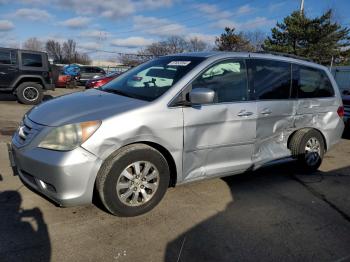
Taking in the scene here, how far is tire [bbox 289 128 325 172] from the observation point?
484 cm

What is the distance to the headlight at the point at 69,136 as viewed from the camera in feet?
10.2

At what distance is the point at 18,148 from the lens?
338 cm

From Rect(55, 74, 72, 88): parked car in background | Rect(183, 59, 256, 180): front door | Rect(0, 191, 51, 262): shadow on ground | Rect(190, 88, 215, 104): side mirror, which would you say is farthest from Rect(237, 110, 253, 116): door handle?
Rect(55, 74, 72, 88): parked car in background

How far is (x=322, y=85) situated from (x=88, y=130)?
373 centimetres

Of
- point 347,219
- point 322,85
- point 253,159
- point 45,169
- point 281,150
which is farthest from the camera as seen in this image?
point 322,85

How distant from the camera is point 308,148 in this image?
5035 millimetres

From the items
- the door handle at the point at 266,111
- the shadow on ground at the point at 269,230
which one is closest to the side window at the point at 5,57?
the shadow on ground at the point at 269,230

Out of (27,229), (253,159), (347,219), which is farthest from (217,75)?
(27,229)

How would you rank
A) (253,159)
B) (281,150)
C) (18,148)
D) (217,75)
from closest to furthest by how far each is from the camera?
(18,148)
(217,75)
(253,159)
(281,150)

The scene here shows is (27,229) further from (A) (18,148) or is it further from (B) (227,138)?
(B) (227,138)

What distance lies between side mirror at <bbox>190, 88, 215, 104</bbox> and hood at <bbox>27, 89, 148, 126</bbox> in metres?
0.50

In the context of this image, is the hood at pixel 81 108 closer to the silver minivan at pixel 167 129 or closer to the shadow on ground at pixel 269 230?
the silver minivan at pixel 167 129

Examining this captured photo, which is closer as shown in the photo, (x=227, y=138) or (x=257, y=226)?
(x=257, y=226)

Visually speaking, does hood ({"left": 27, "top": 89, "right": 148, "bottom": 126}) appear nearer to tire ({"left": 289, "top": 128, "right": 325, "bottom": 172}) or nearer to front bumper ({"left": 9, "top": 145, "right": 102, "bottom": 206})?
front bumper ({"left": 9, "top": 145, "right": 102, "bottom": 206})
